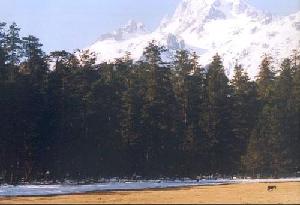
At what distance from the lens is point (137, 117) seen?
2436 inches

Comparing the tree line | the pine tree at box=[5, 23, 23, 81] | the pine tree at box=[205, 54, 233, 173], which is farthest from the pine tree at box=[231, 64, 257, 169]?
the pine tree at box=[5, 23, 23, 81]

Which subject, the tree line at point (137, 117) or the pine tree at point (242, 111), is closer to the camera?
the tree line at point (137, 117)

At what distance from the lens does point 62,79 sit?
58406 mm

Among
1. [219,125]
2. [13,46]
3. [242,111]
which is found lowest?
Result: [219,125]

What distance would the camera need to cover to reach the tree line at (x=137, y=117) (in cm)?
5453

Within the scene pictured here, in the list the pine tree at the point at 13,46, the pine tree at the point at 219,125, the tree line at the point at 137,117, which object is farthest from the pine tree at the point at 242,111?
the pine tree at the point at 13,46

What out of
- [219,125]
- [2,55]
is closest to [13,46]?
[2,55]

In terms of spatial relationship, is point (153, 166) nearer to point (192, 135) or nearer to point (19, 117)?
point (192, 135)

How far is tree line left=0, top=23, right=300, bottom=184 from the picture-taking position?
5453 centimetres

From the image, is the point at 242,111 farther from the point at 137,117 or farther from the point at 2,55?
the point at 2,55

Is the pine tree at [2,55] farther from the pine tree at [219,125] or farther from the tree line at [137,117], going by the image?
the pine tree at [219,125]

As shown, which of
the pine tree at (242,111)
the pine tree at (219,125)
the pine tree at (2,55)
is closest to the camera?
Answer: the pine tree at (2,55)

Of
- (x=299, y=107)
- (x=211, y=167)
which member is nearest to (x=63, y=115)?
(x=211, y=167)

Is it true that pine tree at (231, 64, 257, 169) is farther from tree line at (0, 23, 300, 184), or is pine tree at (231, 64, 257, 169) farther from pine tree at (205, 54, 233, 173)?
pine tree at (205, 54, 233, 173)
